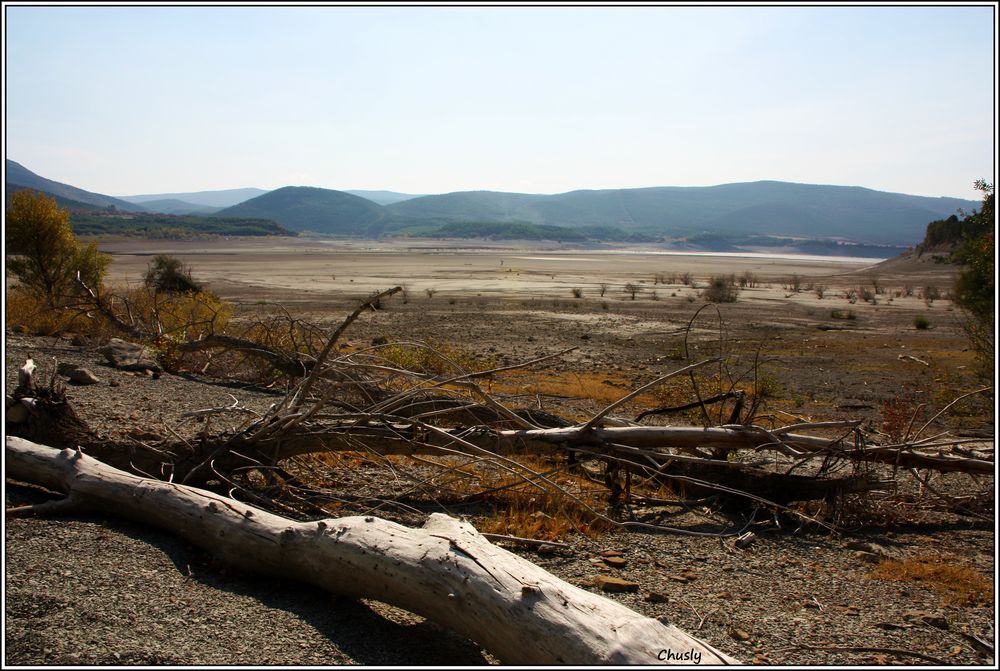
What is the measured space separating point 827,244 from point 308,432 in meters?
178

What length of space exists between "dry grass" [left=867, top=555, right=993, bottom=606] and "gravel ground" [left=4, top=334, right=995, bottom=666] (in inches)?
3.6

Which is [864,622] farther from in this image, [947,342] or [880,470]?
[947,342]

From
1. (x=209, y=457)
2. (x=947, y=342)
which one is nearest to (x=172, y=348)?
(x=209, y=457)

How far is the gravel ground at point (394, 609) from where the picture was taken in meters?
3.15

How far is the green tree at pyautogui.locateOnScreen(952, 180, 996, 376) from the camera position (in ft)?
31.6

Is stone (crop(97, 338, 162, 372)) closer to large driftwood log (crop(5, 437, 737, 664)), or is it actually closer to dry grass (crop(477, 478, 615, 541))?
large driftwood log (crop(5, 437, 737, 664))

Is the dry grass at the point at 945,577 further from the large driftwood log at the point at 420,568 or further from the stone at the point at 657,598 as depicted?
the large driftwood log at the point at 420,568

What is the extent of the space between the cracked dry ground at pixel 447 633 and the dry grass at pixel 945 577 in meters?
0.06

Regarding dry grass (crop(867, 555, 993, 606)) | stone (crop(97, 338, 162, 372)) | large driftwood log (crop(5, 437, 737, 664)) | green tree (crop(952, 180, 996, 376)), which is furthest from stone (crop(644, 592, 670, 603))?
stone (crop(97, 338, 162, 372))

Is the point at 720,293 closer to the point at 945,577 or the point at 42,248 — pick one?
the point at 42,248

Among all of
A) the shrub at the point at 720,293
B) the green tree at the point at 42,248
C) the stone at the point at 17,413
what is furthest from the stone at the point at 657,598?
the shrub at the point at 720,293

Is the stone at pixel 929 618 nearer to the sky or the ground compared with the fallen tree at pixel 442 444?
nearer to the ground

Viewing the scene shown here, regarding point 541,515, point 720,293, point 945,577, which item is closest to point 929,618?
point 945,577

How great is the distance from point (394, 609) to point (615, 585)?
1379 millimetres
